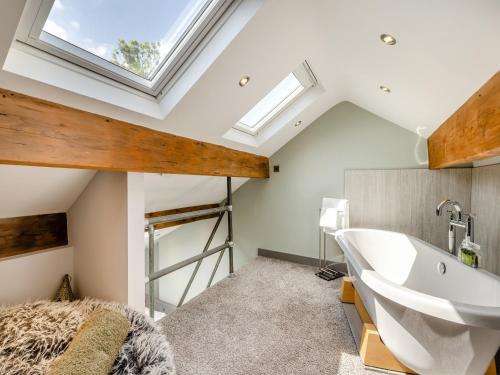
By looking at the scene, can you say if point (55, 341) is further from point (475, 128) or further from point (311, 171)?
point (311, 171)

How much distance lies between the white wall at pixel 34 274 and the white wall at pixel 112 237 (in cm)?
18

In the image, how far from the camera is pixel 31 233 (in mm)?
1859

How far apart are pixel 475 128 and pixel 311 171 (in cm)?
199

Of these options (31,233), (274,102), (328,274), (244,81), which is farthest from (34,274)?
(328,274)

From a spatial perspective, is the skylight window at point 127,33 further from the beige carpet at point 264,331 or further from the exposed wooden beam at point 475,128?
the beige carpet at point 264,331

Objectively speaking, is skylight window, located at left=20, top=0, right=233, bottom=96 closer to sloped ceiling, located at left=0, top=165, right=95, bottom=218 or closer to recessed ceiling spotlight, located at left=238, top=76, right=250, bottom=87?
recessed ceiling spotlight, located at left=238, top=76, right=250, bottom=87

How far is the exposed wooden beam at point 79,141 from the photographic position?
3.55 feet

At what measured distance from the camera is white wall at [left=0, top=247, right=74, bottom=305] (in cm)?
173

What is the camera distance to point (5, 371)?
113cm

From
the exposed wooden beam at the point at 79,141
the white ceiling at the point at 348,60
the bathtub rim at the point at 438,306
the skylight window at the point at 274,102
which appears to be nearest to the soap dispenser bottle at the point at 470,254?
the bathtub rim at the point at 438,306

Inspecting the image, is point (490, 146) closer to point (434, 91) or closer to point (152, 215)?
point (434, 91)

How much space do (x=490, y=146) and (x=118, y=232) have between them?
7.63ft

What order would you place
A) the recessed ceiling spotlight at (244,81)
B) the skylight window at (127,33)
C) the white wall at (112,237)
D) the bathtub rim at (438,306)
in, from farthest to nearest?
1. the recessed ceiling spotlight at (244,81)
2. the white wall at (112,237)
3. the skylight window at (127,33)
4. the bathtub rim at (438,306)

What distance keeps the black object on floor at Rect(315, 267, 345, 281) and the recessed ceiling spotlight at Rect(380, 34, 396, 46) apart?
242cm
